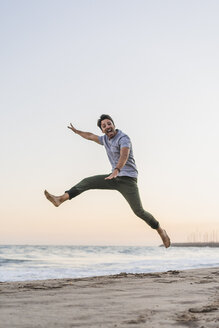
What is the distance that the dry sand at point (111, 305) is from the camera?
300 cm

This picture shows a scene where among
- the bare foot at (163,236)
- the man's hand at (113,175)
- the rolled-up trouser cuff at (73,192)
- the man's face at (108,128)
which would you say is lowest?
the bare foot at (163,236)

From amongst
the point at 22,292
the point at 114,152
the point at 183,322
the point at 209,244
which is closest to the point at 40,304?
the point at 22,292

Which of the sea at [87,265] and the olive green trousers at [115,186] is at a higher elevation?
the olive green trousers at [115,186]

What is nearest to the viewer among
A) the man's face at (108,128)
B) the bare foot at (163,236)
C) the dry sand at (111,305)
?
the dry sand at (111,305)

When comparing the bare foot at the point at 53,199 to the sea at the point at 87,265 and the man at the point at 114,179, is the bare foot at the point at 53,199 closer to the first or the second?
the man at the point at 114,179

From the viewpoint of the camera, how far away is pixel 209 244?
610ft

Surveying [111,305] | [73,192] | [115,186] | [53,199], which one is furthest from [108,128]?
[111,305]

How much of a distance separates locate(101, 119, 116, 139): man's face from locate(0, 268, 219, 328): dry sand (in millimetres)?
2128

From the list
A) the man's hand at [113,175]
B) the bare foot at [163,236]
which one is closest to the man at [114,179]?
the man's hand at [113,175]

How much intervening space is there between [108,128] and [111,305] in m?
2.87

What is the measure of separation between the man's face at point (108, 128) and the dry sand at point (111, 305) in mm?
2128

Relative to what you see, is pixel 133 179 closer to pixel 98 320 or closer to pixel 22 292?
pixel 22 292

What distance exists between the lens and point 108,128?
5887 millimetres

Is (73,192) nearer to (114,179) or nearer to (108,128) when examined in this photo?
(114,179)
